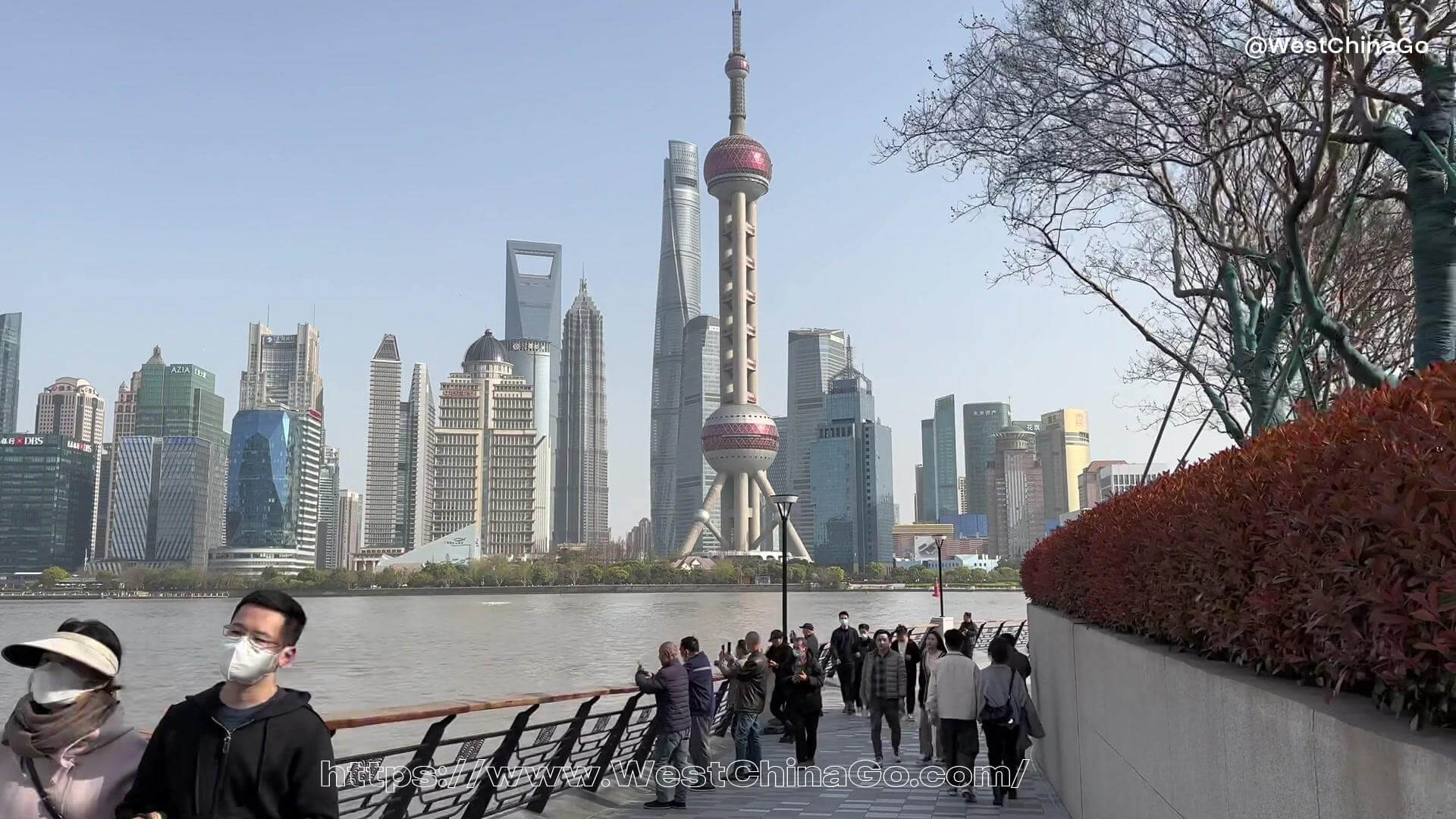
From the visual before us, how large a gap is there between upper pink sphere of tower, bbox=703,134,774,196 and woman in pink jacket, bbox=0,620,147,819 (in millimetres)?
160053

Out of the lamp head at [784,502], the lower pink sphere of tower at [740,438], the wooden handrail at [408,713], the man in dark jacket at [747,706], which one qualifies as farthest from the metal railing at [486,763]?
the lower pink sphere of tower at [740,438]

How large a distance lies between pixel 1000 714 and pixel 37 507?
218 meters

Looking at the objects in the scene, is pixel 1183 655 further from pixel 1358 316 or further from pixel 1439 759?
pixel 1358 316

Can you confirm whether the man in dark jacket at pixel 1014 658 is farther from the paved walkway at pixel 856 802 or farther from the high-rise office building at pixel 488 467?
the high-rise office building at pixel 488 467

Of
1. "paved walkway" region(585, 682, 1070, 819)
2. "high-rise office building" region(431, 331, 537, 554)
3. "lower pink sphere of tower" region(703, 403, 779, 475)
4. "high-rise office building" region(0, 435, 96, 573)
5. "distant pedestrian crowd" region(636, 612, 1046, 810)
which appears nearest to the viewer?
"paved walkway" region(585, 682, 1070, 819)

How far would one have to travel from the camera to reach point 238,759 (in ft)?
10.0

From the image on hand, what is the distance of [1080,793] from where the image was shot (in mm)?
8523

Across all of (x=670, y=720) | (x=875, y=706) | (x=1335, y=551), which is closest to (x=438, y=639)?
(x=875, y=706)

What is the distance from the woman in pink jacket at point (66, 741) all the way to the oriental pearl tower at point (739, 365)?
5781 inches

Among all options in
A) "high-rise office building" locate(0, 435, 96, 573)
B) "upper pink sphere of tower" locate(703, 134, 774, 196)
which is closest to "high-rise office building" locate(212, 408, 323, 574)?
"high-rise office building" locate(0, 435, 96, 573)

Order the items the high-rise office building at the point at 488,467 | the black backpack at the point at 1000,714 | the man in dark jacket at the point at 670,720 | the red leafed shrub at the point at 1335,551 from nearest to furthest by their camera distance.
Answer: the red leafed shrub at the point at 1335,551 → the man in dark jacket at the point at 670,720 → the black backpack at the point at 1000,714 → the high-rise office building at the point at 488,467

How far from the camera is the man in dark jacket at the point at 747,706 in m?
11.2

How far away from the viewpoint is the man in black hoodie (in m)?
3.05

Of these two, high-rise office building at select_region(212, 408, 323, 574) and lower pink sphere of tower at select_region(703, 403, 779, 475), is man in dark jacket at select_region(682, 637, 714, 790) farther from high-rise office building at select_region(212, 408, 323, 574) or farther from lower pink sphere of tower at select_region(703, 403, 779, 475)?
high-rise office building at select_region(212, 408, 323, 574)
